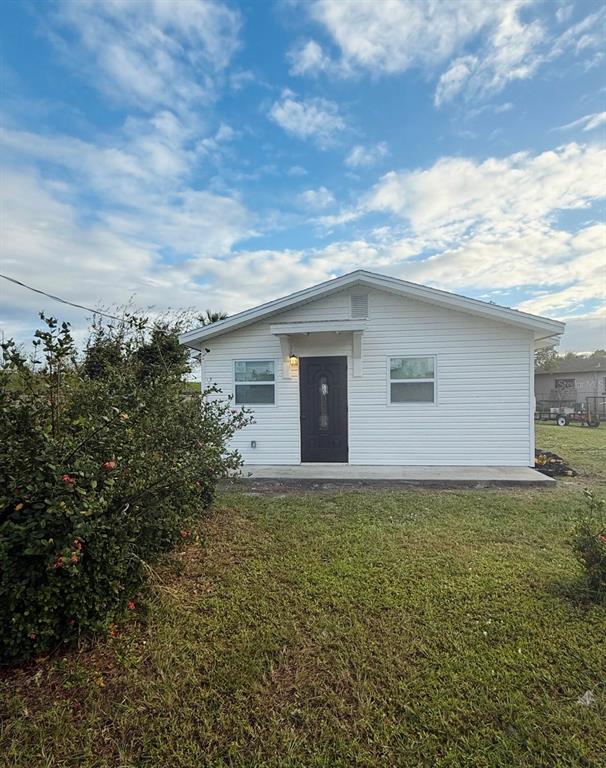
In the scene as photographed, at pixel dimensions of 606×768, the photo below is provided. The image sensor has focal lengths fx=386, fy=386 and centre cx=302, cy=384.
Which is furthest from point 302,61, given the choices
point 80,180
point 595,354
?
point 595,354

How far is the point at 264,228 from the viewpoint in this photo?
444 inches

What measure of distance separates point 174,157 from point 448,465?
8.66 m

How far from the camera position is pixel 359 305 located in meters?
7.62

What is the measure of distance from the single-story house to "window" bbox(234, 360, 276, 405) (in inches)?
973

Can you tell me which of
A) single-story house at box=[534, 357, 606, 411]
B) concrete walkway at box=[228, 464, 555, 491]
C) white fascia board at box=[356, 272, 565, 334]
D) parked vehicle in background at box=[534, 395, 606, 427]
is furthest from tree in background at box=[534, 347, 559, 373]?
concrete walkway at box=[228, 464, 555, 491]

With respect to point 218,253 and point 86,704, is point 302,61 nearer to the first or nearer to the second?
point 218,253

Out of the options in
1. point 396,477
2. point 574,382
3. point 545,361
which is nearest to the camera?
point 396,477

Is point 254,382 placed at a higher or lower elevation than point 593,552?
higher

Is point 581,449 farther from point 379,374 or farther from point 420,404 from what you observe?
point 379,374

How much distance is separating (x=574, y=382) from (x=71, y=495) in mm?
32242

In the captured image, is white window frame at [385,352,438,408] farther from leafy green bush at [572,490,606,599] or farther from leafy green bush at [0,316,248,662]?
leafy green bush at [0,316,248,662]

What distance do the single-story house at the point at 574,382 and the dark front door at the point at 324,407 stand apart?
78.2ft

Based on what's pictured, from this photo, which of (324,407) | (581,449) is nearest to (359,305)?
(324,407)

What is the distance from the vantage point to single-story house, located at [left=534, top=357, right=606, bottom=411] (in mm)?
25862
